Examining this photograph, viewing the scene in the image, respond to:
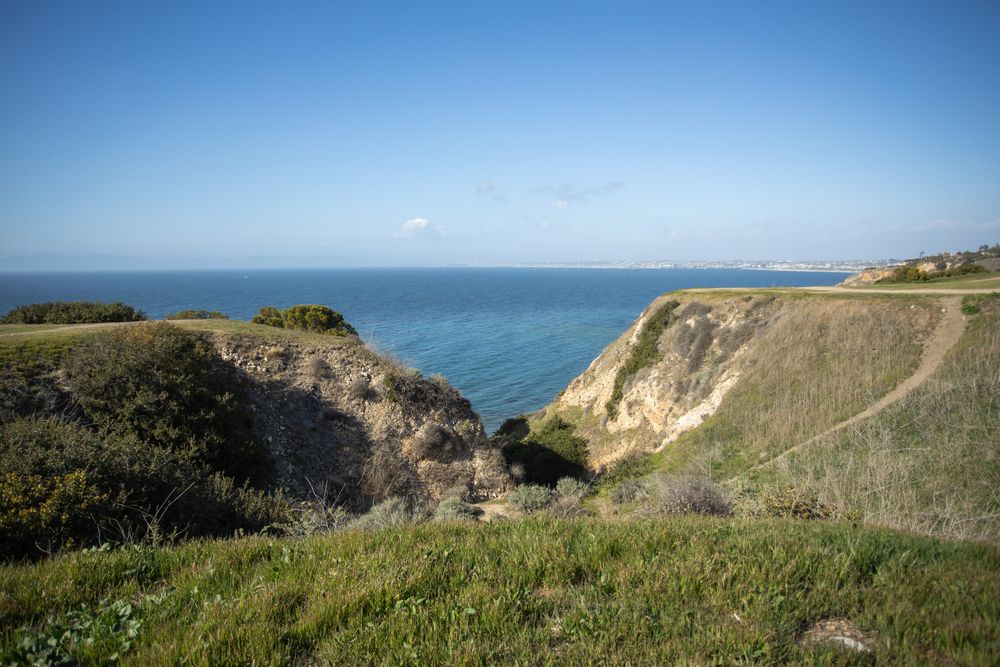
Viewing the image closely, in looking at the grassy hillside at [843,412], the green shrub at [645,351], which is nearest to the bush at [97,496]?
the grassy hillside at [843,412]

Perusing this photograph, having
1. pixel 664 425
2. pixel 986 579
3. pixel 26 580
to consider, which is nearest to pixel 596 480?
pixel 664 425

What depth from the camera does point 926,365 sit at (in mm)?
17484

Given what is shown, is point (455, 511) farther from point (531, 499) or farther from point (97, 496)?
point (97, 496)

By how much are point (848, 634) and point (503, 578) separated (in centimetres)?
270

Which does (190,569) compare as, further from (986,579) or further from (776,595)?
(986,579)

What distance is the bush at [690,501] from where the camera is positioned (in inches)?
369

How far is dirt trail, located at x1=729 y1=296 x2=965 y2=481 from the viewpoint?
15.7m

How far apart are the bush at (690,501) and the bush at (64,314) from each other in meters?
24.2

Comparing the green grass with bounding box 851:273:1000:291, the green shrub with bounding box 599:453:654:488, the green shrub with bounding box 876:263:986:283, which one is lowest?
the green shrub with bounding box 599:453:654:488

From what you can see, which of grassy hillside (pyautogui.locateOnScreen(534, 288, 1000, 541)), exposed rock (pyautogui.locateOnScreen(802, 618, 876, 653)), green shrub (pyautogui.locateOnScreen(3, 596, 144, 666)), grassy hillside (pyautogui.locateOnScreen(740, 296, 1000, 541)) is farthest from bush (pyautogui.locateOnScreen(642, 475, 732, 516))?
green shrub (pyautogui.locateOnScreen(3, 596, 144, 666))

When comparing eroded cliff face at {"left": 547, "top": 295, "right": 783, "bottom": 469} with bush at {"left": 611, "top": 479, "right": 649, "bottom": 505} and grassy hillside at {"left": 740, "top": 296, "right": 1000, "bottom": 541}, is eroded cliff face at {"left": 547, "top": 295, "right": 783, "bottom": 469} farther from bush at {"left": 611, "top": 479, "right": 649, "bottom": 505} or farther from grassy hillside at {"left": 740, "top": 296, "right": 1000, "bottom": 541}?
grassy hillside at {"left": 740, "top": 296, "right": 1000, "bottom": 541}

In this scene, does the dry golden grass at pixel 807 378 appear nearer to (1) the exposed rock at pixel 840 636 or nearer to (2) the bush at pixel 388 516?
(2) the bush at pixel 388 516

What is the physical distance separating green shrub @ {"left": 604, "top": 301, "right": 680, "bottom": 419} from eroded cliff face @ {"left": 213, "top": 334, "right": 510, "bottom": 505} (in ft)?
35.4

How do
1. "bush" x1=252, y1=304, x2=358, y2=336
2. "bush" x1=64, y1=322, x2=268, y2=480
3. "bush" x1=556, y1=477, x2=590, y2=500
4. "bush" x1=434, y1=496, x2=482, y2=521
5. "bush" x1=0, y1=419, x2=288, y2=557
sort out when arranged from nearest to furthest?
"bush" x1=0, y1=419, x2=288, y2=557, "bush" x1=64, y1=322, x2=268, y2=480, "bush" x1=434, y1=496, x2=482, y2=521, "bush" x1=556, y1=477, x2=590, y2=500, "bush" x1=252, y1=304, x2=358, y2=336
